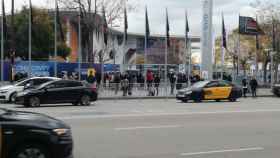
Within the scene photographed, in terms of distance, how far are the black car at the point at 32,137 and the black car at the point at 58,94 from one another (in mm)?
16796

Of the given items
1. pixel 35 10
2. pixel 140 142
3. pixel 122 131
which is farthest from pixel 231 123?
pixel 35 10

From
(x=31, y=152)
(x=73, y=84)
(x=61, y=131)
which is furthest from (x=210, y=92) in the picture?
(x=31, y=152)

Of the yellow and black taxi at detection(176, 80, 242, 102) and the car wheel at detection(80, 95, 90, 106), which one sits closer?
the car wheel at detection(80, 95, 90, 106)

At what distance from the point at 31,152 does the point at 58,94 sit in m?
17.8

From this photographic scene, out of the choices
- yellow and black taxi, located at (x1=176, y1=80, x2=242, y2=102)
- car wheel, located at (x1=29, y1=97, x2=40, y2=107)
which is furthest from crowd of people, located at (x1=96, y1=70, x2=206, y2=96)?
car wheel, located at (x1=29, y1=97, x2=40, y2=107)

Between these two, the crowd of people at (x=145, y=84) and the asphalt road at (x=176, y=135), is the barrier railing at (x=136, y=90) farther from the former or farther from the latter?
the asphalt road at (x=176, y=135)

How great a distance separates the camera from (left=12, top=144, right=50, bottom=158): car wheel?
8.16m

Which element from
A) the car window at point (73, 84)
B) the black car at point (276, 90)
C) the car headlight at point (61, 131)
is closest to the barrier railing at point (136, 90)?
the black car at point (276, 90)

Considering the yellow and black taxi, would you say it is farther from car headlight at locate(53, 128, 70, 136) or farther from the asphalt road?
car headlight at locate(53, 128, 70, 136)

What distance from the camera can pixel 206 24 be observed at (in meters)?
43.5

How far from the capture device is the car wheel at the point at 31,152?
26.8 ft

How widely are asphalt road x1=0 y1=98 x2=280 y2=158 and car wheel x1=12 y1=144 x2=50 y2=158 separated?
2240mm

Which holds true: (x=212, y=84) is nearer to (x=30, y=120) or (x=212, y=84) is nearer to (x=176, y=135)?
(x=176, y=135)

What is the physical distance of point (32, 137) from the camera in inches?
322
